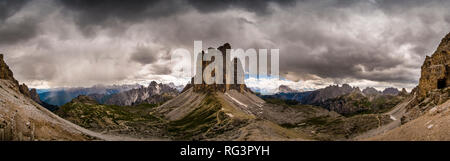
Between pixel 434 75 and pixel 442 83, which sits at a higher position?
pixel 434 75

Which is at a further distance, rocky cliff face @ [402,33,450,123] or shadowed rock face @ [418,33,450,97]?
shadowed rock face @ [418,33,450,97]

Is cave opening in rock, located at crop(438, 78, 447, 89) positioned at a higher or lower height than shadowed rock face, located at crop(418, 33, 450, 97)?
lower

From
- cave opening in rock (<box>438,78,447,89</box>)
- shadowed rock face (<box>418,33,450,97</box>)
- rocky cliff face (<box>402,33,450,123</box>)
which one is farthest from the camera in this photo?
shadowed rock face (<box>418,33,450,97</box>)

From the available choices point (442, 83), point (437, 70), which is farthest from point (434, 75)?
point (442, 83)

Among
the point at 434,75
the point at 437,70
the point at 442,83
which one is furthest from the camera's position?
the point at 434,75

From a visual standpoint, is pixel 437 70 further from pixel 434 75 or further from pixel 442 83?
pixel 442 83

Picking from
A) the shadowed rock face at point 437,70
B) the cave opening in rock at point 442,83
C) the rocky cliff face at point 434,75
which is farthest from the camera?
the shadowed rock face at point 437,70

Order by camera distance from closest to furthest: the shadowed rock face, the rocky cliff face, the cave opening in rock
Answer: the rocky cliff face, the cave opening in rock, the shadowed rock face

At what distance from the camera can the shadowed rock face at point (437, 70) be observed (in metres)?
158

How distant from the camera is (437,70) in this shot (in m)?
162

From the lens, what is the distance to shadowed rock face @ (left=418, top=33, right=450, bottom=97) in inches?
6220

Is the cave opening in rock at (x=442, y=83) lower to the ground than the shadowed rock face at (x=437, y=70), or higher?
lower
